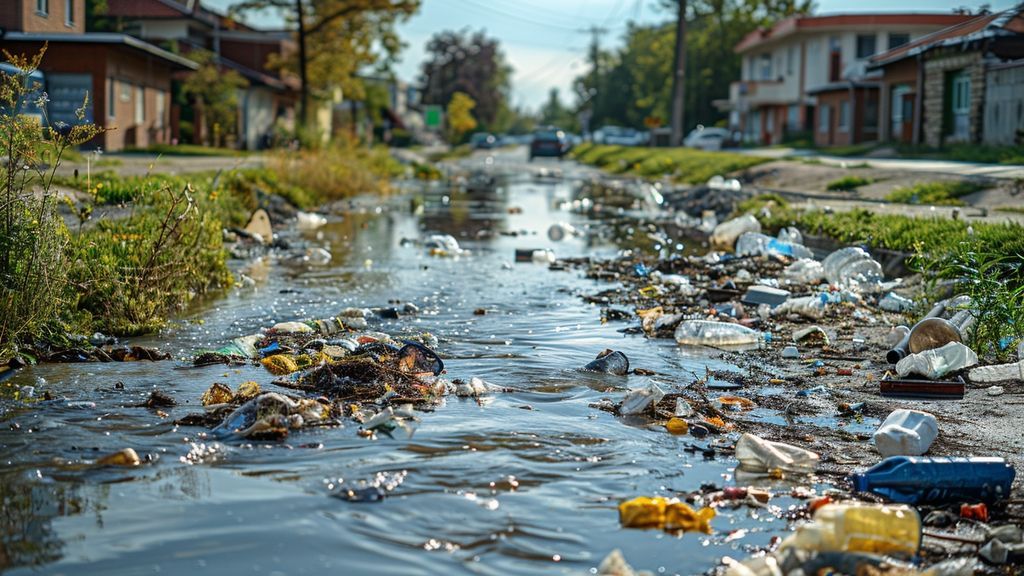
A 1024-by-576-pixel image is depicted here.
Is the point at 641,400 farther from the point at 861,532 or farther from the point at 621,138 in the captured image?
the point at 621,138

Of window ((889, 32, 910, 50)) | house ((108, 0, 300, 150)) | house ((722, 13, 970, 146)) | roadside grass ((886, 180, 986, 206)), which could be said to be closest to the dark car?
house ((722, 13, 970, 146))

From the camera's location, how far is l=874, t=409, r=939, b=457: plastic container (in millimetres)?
4992

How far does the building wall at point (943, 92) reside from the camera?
29.8 metres

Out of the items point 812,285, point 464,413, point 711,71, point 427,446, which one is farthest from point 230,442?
point 711,71

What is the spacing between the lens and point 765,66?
6097 cm

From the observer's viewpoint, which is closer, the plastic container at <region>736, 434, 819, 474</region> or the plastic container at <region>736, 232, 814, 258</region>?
the plastic container at <region>736, 434, 819, 474</region>

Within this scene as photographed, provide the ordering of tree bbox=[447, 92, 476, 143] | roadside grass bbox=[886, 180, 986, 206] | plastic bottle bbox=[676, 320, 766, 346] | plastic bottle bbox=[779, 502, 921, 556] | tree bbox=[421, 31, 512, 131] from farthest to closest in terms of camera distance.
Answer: tree bbox=[421, 31, 512, 131], tree bbox=[447, 92, 476, 143], roadside grass bbox=[886, 180, 986, 206], plastic bottle bbox=[676, 320, 766, 346], plastic bottle bbox=[779, 502, 921, 556]

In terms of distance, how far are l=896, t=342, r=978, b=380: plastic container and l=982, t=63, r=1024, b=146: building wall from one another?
71.5 ft

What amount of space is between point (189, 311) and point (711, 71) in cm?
6527

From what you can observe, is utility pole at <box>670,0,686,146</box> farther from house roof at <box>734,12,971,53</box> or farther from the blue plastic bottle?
the blue plastic bottle

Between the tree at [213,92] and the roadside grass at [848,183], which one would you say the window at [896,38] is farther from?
the roadside grass at [848,183]

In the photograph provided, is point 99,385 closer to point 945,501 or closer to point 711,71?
point 945,501

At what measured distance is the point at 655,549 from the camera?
399cm

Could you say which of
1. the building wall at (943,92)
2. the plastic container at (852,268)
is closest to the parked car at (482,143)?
the building wall at (943,92)
